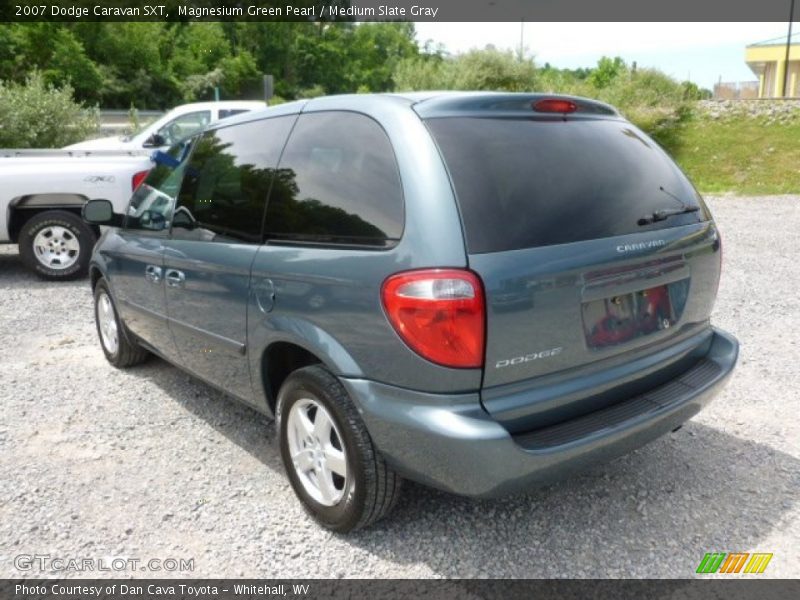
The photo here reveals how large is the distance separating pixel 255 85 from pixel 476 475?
2566 inches

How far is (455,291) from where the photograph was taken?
2.26 metres

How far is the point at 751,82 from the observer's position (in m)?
41.6

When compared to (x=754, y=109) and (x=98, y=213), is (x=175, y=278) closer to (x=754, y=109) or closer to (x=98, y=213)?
(x=98, y=213)

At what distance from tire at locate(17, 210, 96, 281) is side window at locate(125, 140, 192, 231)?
371 cm

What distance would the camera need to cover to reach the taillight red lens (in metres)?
2.76

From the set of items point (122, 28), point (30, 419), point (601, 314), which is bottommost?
point (30, 419)

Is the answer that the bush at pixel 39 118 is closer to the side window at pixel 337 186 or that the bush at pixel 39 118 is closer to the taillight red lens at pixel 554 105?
the side window at pixel 337 186

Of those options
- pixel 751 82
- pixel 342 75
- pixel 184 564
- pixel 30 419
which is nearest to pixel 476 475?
pixel 184 564

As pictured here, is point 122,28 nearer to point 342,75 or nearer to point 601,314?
point 342,75

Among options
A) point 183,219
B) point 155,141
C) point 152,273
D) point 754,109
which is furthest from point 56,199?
point 754,109

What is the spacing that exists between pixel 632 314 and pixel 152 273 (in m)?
2.64

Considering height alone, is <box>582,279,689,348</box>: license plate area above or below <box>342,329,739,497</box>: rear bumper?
above

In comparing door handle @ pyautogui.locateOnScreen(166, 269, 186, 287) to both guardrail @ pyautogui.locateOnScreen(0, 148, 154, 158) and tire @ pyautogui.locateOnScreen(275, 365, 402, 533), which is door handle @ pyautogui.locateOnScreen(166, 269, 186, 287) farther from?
guardrail @ pyautogui.locateOnScreen(0, 148, 154, 158)

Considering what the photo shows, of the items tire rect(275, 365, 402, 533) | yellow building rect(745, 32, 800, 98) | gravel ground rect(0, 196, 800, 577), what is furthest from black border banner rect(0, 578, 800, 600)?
yellow building rect(745, 32, 800, 98)
